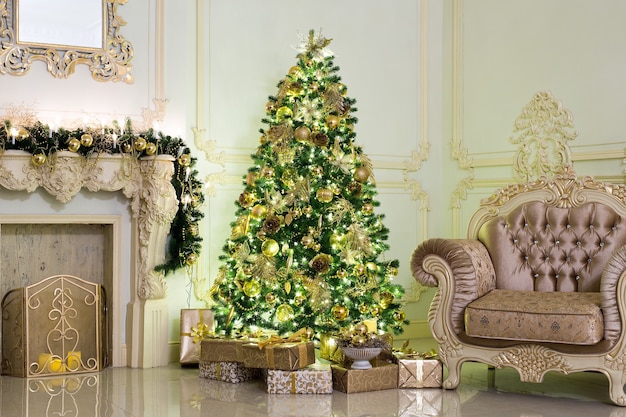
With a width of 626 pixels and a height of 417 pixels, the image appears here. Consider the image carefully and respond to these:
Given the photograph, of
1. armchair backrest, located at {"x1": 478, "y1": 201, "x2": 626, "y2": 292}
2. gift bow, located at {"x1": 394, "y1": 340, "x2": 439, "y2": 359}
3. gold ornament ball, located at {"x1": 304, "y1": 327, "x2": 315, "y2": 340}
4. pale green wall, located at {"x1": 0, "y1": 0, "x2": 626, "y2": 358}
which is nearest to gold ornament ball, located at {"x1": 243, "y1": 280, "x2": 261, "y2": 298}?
gold ornament ball, located at {"x1": 304, "y1": 327, "x2": 315, "y2": 340}

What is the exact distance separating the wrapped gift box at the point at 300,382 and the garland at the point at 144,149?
1.30m

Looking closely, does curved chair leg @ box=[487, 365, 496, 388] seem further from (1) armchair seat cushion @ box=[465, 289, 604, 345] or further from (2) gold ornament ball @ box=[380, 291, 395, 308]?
(2) gold ornament ball @ box=[380, 291, 395, 308]

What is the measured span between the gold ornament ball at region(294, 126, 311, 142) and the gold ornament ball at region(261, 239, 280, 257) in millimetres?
676

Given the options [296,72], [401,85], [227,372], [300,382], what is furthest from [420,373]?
[401,85]

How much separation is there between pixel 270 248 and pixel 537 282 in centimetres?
165

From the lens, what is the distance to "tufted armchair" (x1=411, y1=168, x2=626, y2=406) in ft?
14.8

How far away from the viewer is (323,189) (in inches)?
213

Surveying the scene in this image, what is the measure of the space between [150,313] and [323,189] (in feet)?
4.83

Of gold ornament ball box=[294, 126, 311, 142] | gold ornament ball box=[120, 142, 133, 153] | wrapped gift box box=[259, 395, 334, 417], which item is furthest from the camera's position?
gold ornament ball box=[120, 142, 133, 153]

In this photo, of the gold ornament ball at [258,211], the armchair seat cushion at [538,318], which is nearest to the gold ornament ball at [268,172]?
the gold ornament ball at [258,211]

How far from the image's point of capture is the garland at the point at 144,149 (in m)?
5.26

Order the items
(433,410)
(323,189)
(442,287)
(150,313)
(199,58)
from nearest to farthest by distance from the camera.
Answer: (433,410) < (442,287) < (323,189) < (150,313) < (199,58)

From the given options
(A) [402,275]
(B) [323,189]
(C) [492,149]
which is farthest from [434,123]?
(B) [323,189]

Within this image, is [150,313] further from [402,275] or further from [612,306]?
[612,306]
